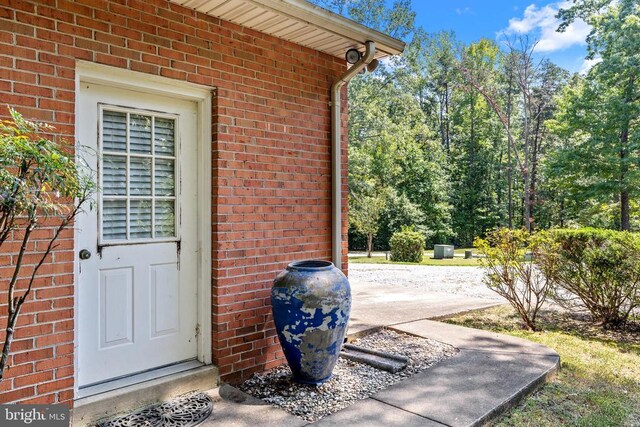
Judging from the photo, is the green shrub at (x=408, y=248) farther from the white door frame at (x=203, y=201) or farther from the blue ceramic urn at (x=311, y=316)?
the white door frame at (x=203, y=201)

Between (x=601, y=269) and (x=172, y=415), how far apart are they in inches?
202

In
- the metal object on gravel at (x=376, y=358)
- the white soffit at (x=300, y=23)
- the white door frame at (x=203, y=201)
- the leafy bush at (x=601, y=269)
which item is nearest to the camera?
the white soffit at (x=300, y=23)

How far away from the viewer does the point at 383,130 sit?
1980 centimetres

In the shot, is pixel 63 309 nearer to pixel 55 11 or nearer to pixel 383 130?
pixel 55 11

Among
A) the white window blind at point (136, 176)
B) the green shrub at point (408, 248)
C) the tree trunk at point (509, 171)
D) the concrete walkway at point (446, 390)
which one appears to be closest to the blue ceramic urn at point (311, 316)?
the concrete walkway at point (446, 390)

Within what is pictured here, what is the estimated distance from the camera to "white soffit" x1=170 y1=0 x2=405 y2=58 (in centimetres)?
317

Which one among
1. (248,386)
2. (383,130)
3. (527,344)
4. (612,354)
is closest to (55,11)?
(248,386)

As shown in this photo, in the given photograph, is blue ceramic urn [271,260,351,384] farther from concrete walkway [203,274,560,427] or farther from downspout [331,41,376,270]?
downspout [331,41,376,270]

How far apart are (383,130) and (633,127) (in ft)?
30.9

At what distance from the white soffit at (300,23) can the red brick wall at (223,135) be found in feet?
0.30

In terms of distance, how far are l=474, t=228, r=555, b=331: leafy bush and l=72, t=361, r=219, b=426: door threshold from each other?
3.77 meters

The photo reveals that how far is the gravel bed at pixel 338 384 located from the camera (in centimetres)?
309

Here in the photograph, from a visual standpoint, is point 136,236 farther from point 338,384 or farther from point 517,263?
point 517,263

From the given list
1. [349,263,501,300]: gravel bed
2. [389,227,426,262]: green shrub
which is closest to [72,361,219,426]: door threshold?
[349,263,501,300]: gravel bed
